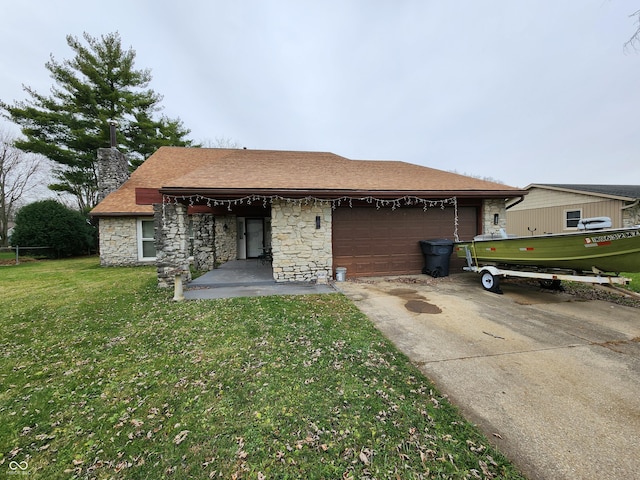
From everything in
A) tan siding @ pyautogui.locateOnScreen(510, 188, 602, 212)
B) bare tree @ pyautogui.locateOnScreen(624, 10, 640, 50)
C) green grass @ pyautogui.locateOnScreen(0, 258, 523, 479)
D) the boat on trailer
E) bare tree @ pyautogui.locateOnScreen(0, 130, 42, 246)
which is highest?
bare tree @ pyautogui.locateOnScreen(0, 130, 42, 246)

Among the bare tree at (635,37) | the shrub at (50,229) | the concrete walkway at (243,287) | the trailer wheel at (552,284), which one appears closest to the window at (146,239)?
the concrete walkway at (243,287)

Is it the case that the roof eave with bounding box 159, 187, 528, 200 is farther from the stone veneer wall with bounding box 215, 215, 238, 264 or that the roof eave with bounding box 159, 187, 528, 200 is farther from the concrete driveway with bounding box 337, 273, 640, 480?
the stone veneer wall with bounding box 215, 215, 238, 264

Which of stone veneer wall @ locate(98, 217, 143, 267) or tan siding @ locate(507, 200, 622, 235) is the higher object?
tan siding @ locate(507, 200, 622, 235)

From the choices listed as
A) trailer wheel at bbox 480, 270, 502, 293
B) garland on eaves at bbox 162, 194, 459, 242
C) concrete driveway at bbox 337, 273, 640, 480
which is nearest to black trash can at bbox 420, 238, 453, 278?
garland on eaves at bbox 162, 194, 459, 242

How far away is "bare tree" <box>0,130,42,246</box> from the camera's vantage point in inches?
742

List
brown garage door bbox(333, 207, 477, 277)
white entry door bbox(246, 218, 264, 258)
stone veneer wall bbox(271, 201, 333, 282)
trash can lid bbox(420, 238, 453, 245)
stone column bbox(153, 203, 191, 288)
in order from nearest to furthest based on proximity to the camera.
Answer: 1. stone column bbox(153, 203, 191, 288)
2. stone veneer wall bbox(271, 201, 333, 282)
3. trash can lid bbox(420, 238, 453, 245)
4. brown garage door bbox(333, 207, 477, 277)
5. white entry door bbox(246, 218, 264, 258)

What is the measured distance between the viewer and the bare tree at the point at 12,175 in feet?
61.8

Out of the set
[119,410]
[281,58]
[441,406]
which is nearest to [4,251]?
[281,58]

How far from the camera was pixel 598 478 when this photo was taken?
5.31ft

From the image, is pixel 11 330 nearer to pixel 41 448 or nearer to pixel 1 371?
pixel 1 371

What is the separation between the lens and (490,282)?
20.5 ft

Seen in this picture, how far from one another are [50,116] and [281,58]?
1535 cm

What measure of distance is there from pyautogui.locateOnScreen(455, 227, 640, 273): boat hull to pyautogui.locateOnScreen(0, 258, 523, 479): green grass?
4174 millimetres

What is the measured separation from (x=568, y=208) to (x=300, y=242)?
15014 millimetres
